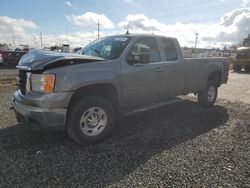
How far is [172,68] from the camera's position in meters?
6.13

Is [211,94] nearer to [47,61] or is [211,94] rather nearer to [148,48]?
[148,48]

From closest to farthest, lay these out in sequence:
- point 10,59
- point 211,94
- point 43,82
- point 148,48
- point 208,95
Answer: point 43,82 → point 148,48 → point 208,95 → point 211,94 → point 10,59

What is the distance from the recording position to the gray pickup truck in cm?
430

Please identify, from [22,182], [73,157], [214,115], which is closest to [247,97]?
[214,115]

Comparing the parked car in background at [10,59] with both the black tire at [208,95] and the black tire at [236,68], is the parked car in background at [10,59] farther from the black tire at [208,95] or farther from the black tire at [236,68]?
the black tire at [208,95]

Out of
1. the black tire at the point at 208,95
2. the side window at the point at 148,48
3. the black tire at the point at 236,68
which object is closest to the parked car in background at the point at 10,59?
the black tire at the point at 236,68

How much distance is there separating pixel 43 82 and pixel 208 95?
490 centimetres

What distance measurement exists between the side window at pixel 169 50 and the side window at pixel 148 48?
0.28 m

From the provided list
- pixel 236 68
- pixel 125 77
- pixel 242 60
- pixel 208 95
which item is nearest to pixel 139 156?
pixel 125 77

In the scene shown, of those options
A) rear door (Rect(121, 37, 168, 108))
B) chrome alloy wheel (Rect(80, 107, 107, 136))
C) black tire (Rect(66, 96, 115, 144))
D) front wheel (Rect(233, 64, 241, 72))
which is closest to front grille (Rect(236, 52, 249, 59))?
front wheel (Rect(233, 64, 241, 72))

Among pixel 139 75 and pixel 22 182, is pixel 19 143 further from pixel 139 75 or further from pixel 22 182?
pixel 139 75

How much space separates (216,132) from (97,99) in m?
2.46

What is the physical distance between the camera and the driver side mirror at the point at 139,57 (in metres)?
5.21

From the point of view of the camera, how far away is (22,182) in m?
3.42
